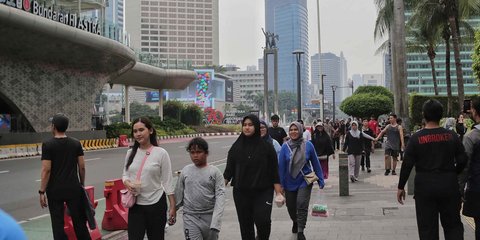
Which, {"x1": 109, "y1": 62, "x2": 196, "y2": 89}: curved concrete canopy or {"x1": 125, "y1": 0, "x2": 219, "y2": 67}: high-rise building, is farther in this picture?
{"x1": 125, "y1": 0, "x2": 219, "y2": 67}: high-rise building

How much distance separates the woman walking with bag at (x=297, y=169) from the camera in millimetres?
6844

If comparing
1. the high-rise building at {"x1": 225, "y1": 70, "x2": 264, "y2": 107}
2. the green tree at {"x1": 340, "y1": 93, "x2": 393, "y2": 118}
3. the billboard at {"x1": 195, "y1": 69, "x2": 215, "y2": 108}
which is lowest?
the green tree at {"x1": 340, "y1": 93, "x2": 393, "y2": 118}

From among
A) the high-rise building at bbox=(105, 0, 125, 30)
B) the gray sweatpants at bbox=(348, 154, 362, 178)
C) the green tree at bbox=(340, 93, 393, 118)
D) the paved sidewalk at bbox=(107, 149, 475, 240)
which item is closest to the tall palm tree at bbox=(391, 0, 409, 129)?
the gray sweatpants at bbox=(348, 154, 362, 178)

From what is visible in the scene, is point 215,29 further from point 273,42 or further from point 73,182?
point 73,182

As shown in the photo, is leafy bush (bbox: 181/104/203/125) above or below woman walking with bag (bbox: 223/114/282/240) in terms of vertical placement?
above

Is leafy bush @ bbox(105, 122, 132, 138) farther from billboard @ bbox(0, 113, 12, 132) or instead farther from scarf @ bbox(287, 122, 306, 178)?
scarf @ bbox(287, 122, 306, 178)

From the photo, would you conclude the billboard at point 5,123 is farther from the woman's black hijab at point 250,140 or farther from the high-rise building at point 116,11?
the high-rise building at point 116,11

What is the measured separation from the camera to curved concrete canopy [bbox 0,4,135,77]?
24.1 m

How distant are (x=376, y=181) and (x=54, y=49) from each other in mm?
21954

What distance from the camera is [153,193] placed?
4.89 m

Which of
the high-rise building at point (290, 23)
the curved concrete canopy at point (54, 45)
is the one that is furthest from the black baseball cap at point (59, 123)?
the high-rise building at point (290, 23)

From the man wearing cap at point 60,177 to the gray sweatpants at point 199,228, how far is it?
1.63 metres

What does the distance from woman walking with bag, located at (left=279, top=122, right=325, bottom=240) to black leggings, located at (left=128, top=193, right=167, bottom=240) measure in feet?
7.96

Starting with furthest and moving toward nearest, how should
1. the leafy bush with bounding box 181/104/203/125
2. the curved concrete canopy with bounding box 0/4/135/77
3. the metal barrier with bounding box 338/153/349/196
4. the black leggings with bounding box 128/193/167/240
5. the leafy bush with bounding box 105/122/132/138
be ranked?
1. the leafy bush with bounding box 181/104/203/125
2. the leafy bush with bounding box 105/122/132/138
3. the curved concrete canopy with bounding box 0/4/135/77
4. the metal barrier with bounding box 338/153/349/196
5. the black leggings with bounding box 128/193/167/240
